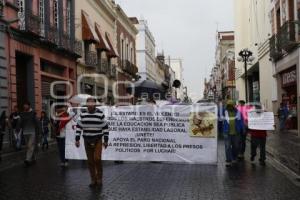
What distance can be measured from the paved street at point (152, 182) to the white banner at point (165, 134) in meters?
0.28

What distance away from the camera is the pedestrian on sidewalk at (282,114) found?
26778 millimetres

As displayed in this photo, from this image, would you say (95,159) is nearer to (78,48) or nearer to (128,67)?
(78,48)

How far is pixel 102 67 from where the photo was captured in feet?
129

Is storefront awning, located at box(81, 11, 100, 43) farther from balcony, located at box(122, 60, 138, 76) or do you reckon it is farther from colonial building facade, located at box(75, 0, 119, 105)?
balcony, located at box(122, 60, 138, 76)

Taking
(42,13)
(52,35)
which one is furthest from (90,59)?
(42,13)

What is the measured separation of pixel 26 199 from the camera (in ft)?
29.3

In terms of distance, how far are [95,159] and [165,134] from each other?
136 inches

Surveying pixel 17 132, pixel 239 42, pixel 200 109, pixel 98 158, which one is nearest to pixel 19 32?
pixel 17 132

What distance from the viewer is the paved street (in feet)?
30.3

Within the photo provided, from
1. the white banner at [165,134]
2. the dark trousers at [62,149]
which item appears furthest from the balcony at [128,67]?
the white banner at [165,134]

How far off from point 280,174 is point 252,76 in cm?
3379

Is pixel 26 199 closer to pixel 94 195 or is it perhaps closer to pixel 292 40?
pixel 94 195

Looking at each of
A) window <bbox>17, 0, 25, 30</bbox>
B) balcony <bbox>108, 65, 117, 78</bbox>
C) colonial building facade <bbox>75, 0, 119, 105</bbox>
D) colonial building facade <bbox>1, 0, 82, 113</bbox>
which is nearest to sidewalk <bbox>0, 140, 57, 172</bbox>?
colonial building facade <bbox>1, 0, 82, 113</bbox>

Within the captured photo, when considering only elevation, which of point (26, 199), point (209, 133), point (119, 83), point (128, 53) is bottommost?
point (26, 199)
